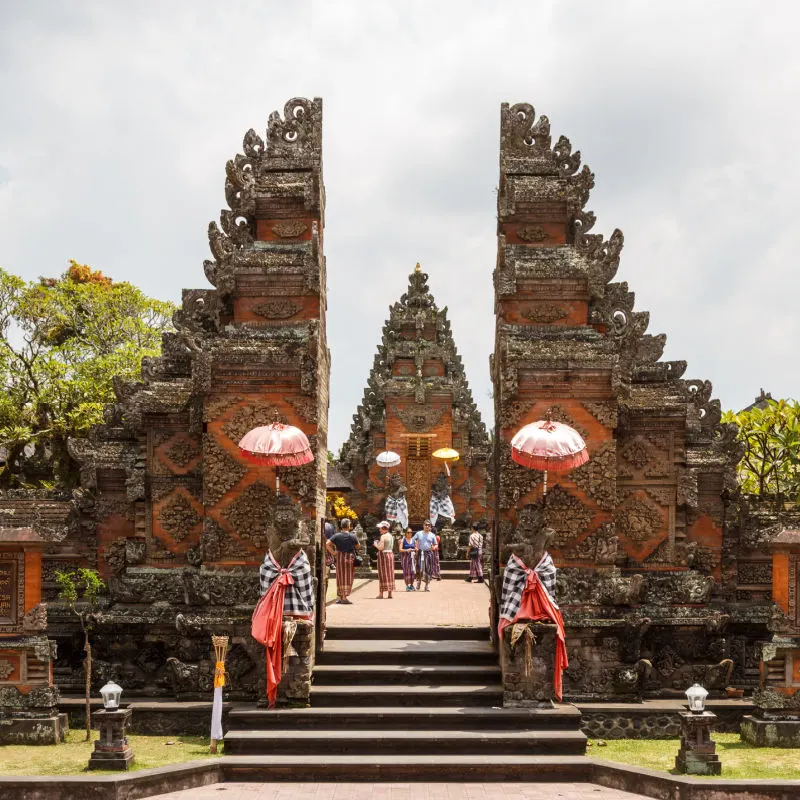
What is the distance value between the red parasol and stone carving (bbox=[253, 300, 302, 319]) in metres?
2.03

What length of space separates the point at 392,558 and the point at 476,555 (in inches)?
215

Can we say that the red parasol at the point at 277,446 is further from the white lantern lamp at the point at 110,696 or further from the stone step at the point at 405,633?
the white lantern lamp at the point at 110,696

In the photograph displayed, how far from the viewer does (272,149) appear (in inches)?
600

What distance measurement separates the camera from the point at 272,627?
12.0 m

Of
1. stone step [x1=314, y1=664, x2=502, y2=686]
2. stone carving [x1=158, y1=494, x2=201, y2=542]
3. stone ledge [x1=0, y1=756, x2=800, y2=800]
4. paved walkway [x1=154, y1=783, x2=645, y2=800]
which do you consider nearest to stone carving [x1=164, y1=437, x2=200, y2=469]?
stone carving [x1=158, y1=494, x2=201, y2=542]

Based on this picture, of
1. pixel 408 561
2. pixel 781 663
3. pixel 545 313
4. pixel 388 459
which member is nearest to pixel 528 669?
pixel 781 663

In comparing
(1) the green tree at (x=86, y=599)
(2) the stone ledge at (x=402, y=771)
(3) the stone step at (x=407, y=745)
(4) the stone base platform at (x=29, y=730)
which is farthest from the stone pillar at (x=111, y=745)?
(4) the stone base platform at (x=29, y=730)

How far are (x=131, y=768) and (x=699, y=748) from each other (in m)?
5.84

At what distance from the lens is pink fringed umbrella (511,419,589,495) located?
39.8 ft

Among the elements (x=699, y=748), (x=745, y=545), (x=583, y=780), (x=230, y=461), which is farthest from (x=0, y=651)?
(x=745, y=545)

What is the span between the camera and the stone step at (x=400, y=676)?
12.6 m

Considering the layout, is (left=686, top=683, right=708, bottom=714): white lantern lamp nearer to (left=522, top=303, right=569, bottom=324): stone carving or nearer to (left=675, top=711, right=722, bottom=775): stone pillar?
(left=675, top=711, right=722, bottom=775): stone pillar

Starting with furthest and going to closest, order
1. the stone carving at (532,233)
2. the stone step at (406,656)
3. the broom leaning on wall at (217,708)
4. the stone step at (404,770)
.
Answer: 1. the stone carving at (532,233)
2. the stone step at (406,656)
3. the broom leaning on wall at (217,708)
4. the stone step at (404,770)

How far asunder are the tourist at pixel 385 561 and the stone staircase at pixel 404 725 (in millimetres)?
6000
